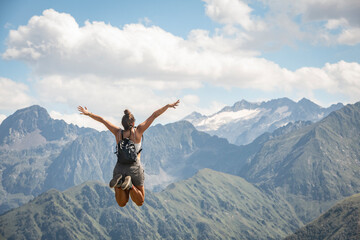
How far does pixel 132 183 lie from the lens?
12.4 meters

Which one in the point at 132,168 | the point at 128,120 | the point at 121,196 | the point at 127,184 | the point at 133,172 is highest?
the point at 128,120

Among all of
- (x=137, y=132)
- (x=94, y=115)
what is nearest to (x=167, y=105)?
(x=137, y=132)

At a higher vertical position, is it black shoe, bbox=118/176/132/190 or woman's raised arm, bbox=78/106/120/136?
woman's raised arm, bbox=78/106/120/136

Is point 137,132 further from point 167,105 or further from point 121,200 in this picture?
point 121,200

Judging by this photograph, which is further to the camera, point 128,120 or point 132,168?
point 132,168

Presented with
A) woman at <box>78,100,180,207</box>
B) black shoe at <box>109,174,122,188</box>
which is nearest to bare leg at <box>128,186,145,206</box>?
woman at <box>78,100,180,207</box>

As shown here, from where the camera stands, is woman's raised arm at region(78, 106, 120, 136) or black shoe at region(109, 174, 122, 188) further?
woman's raised arm at region(78, 106, 120, 136)

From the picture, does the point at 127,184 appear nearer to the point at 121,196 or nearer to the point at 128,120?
the point at 121,196

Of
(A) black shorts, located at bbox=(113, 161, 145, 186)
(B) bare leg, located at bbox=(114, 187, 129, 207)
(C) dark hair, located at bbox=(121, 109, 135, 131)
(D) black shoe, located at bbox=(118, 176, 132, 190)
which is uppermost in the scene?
(C) dark hair, located at bbox=(121, 109, 135, 131)

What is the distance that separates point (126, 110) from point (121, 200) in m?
2.57

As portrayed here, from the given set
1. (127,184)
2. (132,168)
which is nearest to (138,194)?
(127,184)

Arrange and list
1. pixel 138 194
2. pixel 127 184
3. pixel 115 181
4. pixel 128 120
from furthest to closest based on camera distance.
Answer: pixel 128 120, pixel 138 194, pixel 127 184, pixel 115 181

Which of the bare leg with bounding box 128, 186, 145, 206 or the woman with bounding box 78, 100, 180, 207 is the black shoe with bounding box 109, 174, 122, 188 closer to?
the woman with bounding box 78, 100, 180, 207

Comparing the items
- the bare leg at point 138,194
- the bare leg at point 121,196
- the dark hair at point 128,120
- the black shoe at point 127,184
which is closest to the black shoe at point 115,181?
the black shoe at point 127,184
